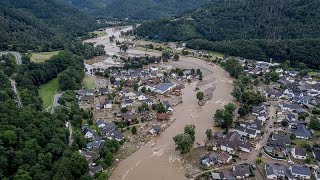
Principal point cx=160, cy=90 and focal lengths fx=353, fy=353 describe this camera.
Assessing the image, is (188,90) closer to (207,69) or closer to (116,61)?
(207,69)

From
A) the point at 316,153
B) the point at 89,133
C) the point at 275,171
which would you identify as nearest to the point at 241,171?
the point at 275,171

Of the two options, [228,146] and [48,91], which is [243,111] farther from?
[48,91]

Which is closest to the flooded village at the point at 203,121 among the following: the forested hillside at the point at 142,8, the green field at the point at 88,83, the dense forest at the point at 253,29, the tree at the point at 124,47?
the green field at the point at 88,83

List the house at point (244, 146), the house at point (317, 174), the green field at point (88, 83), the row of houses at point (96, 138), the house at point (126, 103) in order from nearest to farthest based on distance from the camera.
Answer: the house at point (317, 174), the row of houses at point (96, 138), the house at point (244, 146), the house at point (126, 103), the green field at point (88, 83)

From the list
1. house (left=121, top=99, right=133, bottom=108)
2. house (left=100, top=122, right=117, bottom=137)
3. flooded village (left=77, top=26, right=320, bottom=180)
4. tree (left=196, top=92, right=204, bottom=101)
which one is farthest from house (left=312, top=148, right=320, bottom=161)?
house (left=121, top=99, right=133, bottom=108)

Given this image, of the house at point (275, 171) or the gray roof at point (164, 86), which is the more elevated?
the gray roof at point (164, 86)

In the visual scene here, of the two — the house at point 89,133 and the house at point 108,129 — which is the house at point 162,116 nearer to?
the house at point 108,129

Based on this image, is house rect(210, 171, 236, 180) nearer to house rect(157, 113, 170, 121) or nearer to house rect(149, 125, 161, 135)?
house rect(149, 125, 161, 135)
